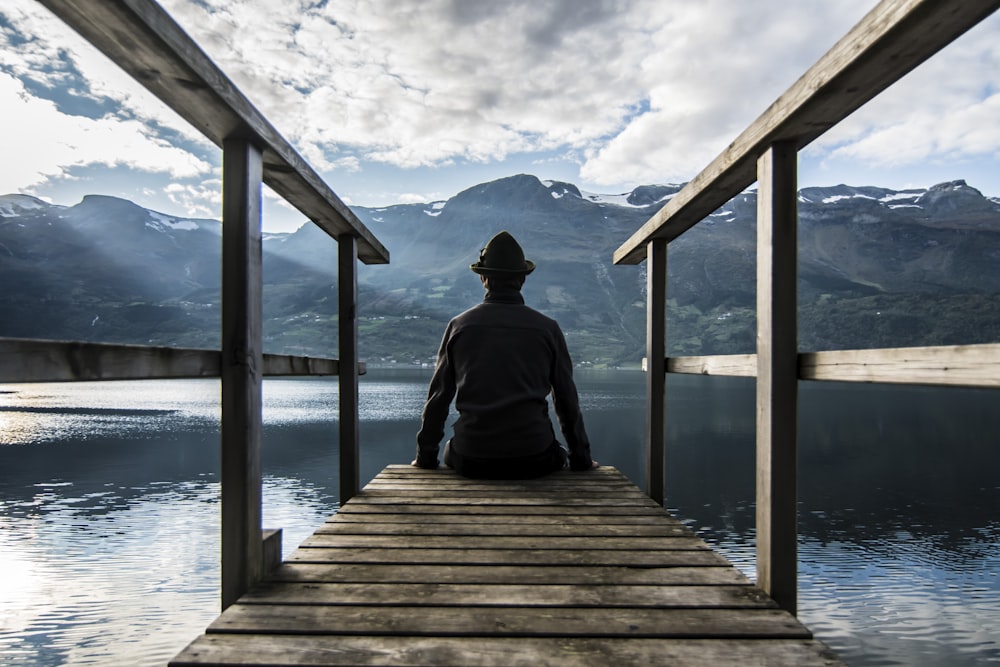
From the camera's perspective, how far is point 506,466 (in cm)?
362

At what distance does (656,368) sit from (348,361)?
1920 mm

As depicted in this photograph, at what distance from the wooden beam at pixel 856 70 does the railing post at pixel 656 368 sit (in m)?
1.46

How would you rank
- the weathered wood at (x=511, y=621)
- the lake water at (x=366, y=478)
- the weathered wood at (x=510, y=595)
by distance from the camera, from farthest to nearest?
the lake water at (x=366, y=478), the weathered wood at (x=510, y=595), the weathered wood at (x=511, y=621)

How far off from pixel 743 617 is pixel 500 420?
1.84 m

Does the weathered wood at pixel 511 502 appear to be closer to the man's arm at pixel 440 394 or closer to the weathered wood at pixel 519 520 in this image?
the weathered wood at pixel 519 520

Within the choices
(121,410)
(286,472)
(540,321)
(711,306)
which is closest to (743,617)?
(540,321)

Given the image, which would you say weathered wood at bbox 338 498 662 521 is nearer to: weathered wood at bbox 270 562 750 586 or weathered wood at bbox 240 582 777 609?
weathered wood at bbox 270 562 750 586

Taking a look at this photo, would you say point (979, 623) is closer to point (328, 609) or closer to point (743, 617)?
point (743, 617)

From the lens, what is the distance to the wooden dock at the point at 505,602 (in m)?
1.51

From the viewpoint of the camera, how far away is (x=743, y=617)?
172 cm

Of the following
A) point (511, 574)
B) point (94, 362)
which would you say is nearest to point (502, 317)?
point (511, 574)

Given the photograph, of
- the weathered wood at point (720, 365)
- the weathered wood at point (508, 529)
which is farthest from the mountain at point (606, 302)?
the weathered wood at point (508, 529)

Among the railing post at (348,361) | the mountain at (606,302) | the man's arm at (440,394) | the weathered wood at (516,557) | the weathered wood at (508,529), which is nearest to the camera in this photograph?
the weathered wood at (516,557)

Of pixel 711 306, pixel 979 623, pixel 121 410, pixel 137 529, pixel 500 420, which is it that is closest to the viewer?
pixel 500 420
